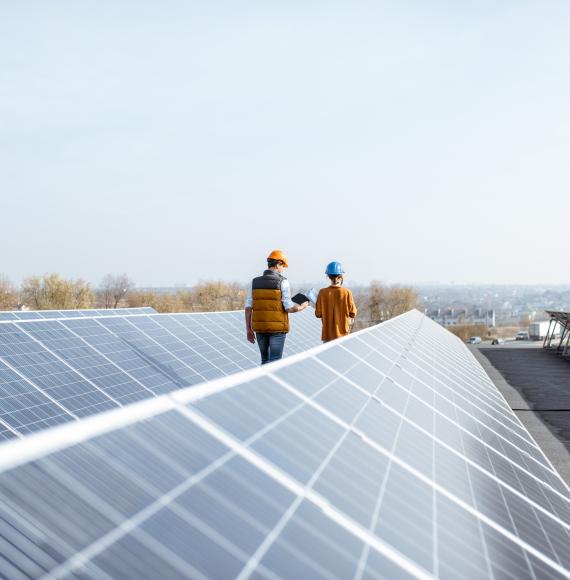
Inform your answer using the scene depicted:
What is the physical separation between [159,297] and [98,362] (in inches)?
4746

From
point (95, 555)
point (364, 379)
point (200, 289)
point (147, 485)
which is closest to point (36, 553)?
A: point (95, 555)

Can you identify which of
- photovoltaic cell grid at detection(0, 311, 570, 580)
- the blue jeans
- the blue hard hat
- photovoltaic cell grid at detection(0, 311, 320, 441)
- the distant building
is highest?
the blue hard hat

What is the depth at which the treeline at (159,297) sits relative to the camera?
10156 cm

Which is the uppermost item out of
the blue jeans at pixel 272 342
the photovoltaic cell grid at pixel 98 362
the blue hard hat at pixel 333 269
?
the blue hard hat at pixel 333 269

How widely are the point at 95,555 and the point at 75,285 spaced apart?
106m

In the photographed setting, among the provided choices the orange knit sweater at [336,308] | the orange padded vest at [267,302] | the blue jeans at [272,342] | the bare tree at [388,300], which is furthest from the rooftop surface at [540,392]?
the bare tree at [388,300]

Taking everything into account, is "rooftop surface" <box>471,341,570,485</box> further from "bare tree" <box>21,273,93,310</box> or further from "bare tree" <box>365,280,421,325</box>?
"bare tree" <box>365,280,421,325</box>

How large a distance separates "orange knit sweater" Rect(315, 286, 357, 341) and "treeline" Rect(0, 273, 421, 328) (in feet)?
300

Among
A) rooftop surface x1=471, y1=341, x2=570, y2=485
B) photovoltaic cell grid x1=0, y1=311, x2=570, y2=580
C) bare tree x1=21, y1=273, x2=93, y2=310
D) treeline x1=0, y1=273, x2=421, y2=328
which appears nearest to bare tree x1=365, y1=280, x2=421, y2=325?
treeline x1=0, y1=273, x2=421, y2=328

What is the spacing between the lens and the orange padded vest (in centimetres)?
1071

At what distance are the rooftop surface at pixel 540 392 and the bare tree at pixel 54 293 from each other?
77.0 metres

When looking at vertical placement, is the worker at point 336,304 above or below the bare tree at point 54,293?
above

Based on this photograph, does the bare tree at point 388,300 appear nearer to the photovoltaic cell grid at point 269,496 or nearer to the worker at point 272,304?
the worker at point 272,304

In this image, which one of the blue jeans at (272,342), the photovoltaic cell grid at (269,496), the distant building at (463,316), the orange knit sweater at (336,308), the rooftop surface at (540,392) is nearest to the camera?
the photovoltaic cell grid at (269,496)
